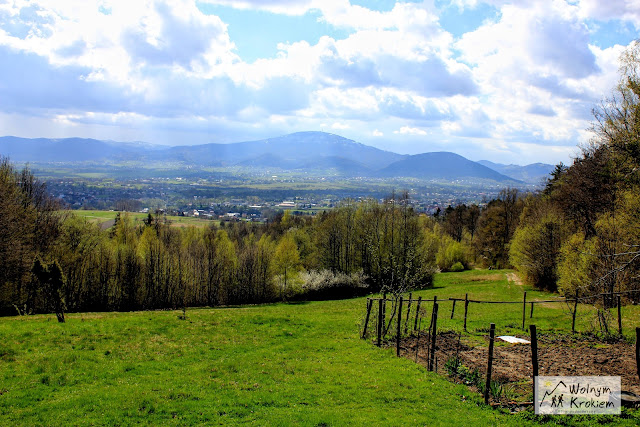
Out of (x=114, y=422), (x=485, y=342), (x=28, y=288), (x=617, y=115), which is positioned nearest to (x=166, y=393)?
(x=114, y=422)

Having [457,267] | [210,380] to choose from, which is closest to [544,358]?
[210,380]

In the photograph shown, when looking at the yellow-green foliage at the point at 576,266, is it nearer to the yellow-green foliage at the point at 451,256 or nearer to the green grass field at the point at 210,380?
the green grass field at the point at 210,380

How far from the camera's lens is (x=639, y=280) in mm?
23875

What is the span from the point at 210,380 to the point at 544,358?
12.3m

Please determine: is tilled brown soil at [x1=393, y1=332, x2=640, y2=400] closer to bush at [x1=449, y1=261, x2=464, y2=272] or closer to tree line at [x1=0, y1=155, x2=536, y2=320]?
tree line at [x1=0, y1=155, x2=536, y2=320]

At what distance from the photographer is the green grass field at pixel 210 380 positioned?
31.3 feet

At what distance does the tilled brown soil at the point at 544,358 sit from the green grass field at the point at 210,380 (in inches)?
65.7

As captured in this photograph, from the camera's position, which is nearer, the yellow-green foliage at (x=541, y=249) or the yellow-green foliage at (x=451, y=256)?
the yellow-green foliage at (x=541, y=249)

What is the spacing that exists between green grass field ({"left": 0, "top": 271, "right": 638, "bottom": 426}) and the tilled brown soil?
1670 millimetres

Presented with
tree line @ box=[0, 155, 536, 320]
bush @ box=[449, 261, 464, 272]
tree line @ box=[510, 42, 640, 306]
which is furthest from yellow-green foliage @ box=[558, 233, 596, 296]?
bush @ box=[449, 261, 464, 272]

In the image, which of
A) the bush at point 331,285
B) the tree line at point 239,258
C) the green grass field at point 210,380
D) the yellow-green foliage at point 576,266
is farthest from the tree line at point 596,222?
the bush at point 331,285

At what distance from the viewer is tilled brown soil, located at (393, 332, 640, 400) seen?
11859mm

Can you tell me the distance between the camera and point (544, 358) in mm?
13859

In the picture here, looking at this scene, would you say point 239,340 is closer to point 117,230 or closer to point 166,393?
point 166,393
